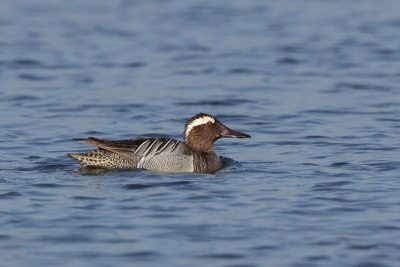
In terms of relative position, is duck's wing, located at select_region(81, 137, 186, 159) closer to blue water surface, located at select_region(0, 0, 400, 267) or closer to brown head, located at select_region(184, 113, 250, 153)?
blue water surface, located at select_region(0, 0, 400, 267)

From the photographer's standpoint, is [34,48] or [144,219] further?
[34,48]

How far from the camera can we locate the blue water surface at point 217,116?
32.9 ft

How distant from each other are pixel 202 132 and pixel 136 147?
951mm

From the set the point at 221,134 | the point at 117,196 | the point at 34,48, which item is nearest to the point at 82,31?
the point at 34,48

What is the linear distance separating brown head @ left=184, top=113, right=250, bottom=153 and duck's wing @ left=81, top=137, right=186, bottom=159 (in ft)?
1.88

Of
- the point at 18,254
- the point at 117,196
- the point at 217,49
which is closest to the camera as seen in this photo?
the point at 18,254

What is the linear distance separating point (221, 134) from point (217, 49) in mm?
9532

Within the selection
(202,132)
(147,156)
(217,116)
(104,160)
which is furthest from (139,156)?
(217,116)

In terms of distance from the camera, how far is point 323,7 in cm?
2798

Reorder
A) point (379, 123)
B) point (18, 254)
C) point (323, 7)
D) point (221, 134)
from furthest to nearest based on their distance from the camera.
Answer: point (323, 7), point (379, 123), point (221, 134), point (18, 254)

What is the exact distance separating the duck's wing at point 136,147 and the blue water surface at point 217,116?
0.71ft

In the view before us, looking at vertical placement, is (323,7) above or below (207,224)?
above

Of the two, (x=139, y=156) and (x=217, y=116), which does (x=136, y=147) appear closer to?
(x=139, y=156)

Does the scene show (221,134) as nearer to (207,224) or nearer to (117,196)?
(117,196)
